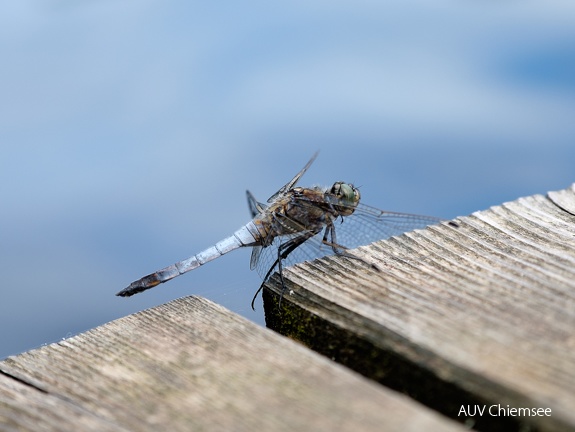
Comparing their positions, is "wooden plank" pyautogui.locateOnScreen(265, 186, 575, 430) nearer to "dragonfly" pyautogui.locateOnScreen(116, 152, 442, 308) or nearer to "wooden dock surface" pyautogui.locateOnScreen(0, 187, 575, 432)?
"wooden dock surface" pyautogui.locateOnScreen(0, 187, 575, 432)

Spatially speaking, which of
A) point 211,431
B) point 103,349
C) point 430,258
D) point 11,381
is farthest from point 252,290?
point 211,431

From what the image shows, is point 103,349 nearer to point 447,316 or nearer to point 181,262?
point 447,316

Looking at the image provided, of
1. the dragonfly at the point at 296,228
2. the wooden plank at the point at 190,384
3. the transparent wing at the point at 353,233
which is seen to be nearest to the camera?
the wooden plank at the point at 190,384

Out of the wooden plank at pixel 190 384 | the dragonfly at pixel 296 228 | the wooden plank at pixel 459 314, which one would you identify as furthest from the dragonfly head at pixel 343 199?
the wooden plank at pixel 190 384

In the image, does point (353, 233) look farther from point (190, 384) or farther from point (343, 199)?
point (190, 384)

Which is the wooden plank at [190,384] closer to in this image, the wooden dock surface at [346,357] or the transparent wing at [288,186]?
the wooden dock surface at [346,357]

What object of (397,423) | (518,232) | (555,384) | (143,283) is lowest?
(143,283)
